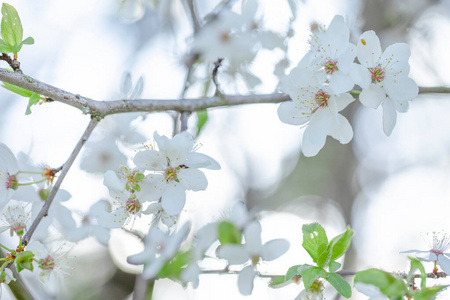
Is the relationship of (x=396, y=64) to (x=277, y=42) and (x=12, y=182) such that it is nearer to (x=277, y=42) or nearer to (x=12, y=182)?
(x=277, y=42)

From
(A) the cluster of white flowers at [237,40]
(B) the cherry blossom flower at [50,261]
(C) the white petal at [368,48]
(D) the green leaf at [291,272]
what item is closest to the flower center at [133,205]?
(B) the cherry blossom flower at [50,261]

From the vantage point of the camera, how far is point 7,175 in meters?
1.16

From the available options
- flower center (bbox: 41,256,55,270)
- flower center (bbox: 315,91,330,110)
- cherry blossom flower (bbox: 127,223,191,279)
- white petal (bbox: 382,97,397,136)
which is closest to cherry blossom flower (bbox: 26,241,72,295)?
flower center (bbox: 41,256,55,270)

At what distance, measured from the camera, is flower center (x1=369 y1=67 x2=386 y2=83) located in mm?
1068

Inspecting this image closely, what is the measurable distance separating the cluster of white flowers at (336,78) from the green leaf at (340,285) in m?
0.29

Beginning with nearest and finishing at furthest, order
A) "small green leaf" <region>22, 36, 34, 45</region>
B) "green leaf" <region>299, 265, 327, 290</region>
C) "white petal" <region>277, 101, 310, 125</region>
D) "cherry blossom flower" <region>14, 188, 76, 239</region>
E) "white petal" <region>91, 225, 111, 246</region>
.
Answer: "green leaf" <region>299, 265, 327, 290</region>, "small green leaf" <region>22, 36, 34, 45</region>, "white petal" <region>277, 101, 310, 125</region>, "cherry blossom flower" <region>14, 188, 76, 239</region>, "white petal" <region>91, 225, 111, 246</region>

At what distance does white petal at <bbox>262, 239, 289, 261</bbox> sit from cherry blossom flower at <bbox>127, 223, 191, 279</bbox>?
177 millimetres

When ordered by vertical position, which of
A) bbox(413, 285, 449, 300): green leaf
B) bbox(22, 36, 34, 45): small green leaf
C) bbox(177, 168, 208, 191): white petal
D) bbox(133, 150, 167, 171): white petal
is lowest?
bbox(413, 285, 449, 300): green leaf

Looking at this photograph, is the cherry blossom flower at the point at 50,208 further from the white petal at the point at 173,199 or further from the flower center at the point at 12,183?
the white petal at the point at 173,199

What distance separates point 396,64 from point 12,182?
0.93 metres

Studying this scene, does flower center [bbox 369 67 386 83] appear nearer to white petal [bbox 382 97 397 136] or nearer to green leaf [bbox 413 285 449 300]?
white petal [bbox 382 97 397 136]

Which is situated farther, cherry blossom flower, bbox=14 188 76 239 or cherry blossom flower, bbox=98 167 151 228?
cherry blossom flower, bbox=14 188 76 239

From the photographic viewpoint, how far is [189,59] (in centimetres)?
194

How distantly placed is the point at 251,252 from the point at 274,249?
6 centimetres
